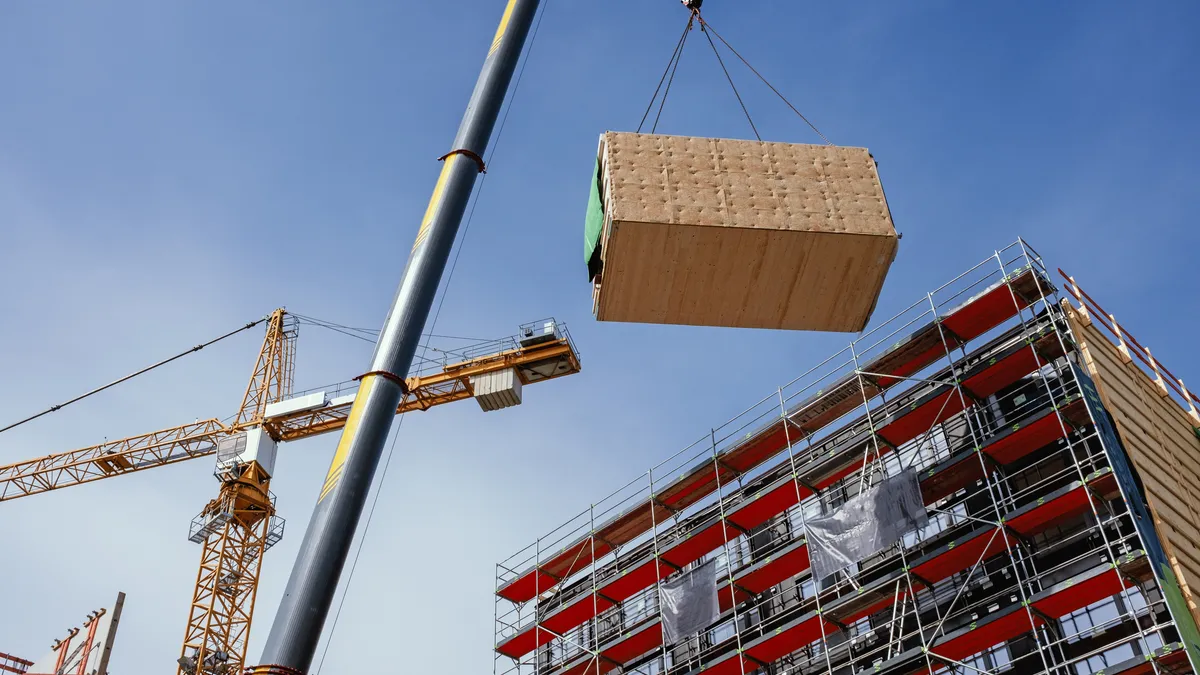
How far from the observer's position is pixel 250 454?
145ft

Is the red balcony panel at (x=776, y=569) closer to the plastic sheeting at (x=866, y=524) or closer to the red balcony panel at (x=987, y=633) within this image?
the plastic sheeting at (x=866, y=524)

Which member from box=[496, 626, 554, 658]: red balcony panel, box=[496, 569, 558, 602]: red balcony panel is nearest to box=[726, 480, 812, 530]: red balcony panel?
box=[496, 626, 554, 658]: red balcony panel

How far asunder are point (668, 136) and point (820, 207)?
2.43 metres

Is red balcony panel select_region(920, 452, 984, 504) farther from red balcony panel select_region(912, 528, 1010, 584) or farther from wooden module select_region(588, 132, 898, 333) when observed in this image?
wooden module select_region(588, 132, 898, 333)

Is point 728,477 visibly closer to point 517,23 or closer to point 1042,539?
point 1042,539

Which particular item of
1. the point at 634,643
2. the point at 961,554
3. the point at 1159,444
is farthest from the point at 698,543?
the point at 1159,444

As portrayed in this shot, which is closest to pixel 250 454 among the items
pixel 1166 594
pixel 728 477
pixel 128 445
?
pixel 128 445

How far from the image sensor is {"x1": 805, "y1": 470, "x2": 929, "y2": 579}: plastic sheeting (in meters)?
21.0

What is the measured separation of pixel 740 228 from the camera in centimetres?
1543

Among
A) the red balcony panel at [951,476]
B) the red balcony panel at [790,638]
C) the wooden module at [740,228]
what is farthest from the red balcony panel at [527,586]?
the wooden module at [740,228]

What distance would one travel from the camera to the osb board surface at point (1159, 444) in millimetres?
18719

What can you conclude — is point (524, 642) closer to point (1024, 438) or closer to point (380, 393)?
point (1024, 438)

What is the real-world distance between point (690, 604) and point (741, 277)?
35.6 feet

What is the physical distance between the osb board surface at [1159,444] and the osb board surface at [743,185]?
7.17 meters
